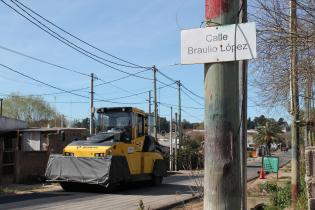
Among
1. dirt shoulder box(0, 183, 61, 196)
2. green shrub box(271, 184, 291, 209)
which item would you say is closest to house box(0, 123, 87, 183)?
dirt shoulder box(0, 183, 61, 196)

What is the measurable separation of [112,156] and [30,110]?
73.4 m

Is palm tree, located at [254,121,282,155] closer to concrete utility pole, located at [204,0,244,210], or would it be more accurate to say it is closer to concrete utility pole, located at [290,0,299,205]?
concrete utility pole, located at [290,0,299,205]

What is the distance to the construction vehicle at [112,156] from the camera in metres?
19.6

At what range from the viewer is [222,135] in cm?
428

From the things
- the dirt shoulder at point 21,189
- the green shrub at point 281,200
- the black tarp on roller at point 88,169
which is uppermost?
the black tarp on roller at point 88,169

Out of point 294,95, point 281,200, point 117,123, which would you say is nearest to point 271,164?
point 117,123

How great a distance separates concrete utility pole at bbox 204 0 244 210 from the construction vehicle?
15.2m

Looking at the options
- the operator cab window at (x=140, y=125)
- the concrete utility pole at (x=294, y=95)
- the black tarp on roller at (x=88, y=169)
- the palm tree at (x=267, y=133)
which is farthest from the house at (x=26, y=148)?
the palm tree at (x=267, y=133)

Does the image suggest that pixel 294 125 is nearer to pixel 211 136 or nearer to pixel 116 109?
pixel 116 109

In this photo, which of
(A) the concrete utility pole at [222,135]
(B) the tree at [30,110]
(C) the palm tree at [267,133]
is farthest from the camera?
(C) the palm tree at [267,133]

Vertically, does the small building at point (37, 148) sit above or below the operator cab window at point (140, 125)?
below

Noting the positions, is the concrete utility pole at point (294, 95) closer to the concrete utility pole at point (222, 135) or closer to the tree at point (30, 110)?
the concrete utility pole at point (222, 135)

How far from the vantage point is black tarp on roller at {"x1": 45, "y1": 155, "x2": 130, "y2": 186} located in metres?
19.4

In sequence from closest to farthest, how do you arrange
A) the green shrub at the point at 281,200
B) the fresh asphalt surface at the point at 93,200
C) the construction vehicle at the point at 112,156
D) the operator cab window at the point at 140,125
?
the green shrub at the point at 281,200 → the fresh asphalt surface at the point at 93,200 → the construction vehicle at the point at 112,156 → the operator cab window at the point at 140,125
